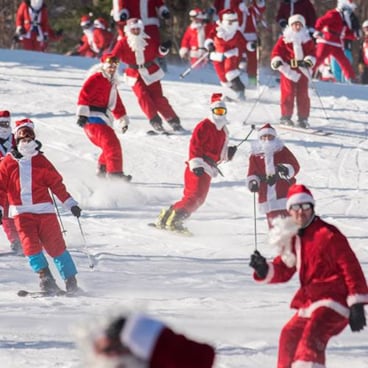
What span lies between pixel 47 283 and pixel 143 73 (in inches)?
254

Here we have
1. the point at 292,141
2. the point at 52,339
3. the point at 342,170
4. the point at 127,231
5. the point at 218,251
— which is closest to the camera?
the point at 52,339

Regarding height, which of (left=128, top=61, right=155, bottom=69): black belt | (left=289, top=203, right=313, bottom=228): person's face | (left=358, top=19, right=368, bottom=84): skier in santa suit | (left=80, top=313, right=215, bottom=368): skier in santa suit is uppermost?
(left=80, top=313, right=215, bottom=368): skier in santa suit

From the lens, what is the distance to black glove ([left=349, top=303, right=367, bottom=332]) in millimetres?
6270

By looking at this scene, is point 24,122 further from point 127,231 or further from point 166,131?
point 166,131

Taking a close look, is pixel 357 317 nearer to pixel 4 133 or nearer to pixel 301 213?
pixel 301 213

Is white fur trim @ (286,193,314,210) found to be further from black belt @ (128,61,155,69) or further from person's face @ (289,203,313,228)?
black belt @ (128,61,155,69)

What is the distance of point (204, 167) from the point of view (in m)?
11.8

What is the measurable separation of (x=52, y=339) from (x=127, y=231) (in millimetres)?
4286

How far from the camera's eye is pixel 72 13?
27422 mm

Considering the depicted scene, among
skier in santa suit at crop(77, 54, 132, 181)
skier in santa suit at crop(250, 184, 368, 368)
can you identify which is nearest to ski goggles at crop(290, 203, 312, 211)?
skier in santa suit at crop(250, 184, 368, 368)

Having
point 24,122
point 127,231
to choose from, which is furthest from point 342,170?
point 24,122

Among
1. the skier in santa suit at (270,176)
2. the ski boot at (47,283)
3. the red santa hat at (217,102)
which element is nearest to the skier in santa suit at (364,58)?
the red santa hat at (217,102)

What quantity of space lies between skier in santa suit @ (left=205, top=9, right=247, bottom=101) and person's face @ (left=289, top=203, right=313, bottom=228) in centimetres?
1101

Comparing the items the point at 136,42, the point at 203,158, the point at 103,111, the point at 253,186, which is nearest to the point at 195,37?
the point at 136,42
